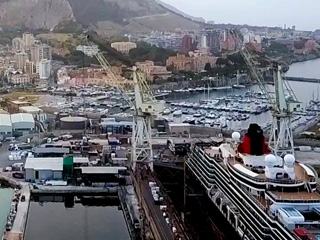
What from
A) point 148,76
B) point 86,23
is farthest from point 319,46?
point 148,76

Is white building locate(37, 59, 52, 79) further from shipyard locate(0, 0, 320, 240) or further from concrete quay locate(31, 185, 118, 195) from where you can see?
concrete quay locate(31, 185, 118, 195)

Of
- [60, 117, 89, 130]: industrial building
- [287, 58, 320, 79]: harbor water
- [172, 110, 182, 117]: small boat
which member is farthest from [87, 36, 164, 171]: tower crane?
[287, 58, 320, 79]: harbor water

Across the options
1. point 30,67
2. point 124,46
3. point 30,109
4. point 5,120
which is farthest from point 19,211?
point 124,46

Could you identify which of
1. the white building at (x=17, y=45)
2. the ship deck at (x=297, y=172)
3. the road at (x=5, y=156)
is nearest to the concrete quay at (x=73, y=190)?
the road at (x=5, y=156)

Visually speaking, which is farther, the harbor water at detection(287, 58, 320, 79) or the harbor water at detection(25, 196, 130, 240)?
the harbor water at detection(287, 58, 320, 79)

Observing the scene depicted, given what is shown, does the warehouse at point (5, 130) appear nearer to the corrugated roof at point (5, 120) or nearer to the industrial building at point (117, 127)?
the corrugated roof at point (5, 120)

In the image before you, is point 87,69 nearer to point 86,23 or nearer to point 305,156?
point 305,156
